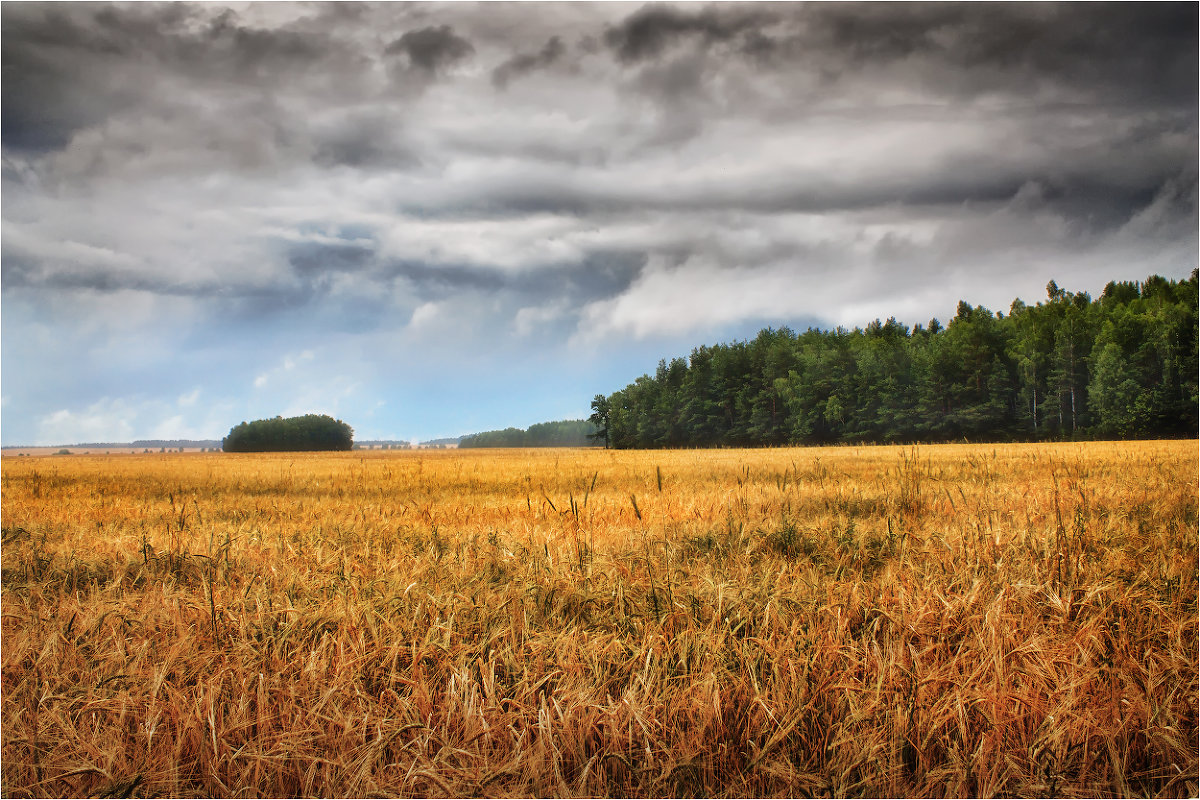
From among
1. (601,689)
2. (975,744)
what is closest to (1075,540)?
(975,744)

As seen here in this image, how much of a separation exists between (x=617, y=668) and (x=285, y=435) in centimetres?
14871

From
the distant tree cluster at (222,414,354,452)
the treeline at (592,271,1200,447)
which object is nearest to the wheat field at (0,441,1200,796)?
the treeline at (592,271,1200,447)

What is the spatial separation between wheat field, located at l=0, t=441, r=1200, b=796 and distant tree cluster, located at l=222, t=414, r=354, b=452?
451 feet

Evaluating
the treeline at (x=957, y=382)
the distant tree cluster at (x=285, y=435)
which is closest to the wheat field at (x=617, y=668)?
the treeline at (x=957, y=382)

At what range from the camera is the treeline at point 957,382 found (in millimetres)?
60469

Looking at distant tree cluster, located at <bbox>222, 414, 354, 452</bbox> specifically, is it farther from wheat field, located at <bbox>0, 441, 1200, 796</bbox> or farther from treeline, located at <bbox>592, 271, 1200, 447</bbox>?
wheat field, located at <bbox>0, 441, 1200, 796</bbox>

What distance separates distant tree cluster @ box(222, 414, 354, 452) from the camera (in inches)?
5202

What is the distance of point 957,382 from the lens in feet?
243

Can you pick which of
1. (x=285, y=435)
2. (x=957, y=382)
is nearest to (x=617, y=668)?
(x=957, y=382)

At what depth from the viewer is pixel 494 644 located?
2.87 meters

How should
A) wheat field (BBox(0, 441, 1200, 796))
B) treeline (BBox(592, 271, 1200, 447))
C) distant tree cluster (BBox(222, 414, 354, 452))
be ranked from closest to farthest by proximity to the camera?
wheat field (BBox(0, 441, 1200, 796)), treeline (BBox(592, 271, 1200, 447)), distant tree cluster (BBox(222, 414, 354, 452))

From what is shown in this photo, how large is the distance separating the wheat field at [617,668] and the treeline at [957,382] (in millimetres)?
74557

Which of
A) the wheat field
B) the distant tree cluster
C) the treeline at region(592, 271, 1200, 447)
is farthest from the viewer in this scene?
the distant tree cluster

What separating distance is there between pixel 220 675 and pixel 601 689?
1.61m
